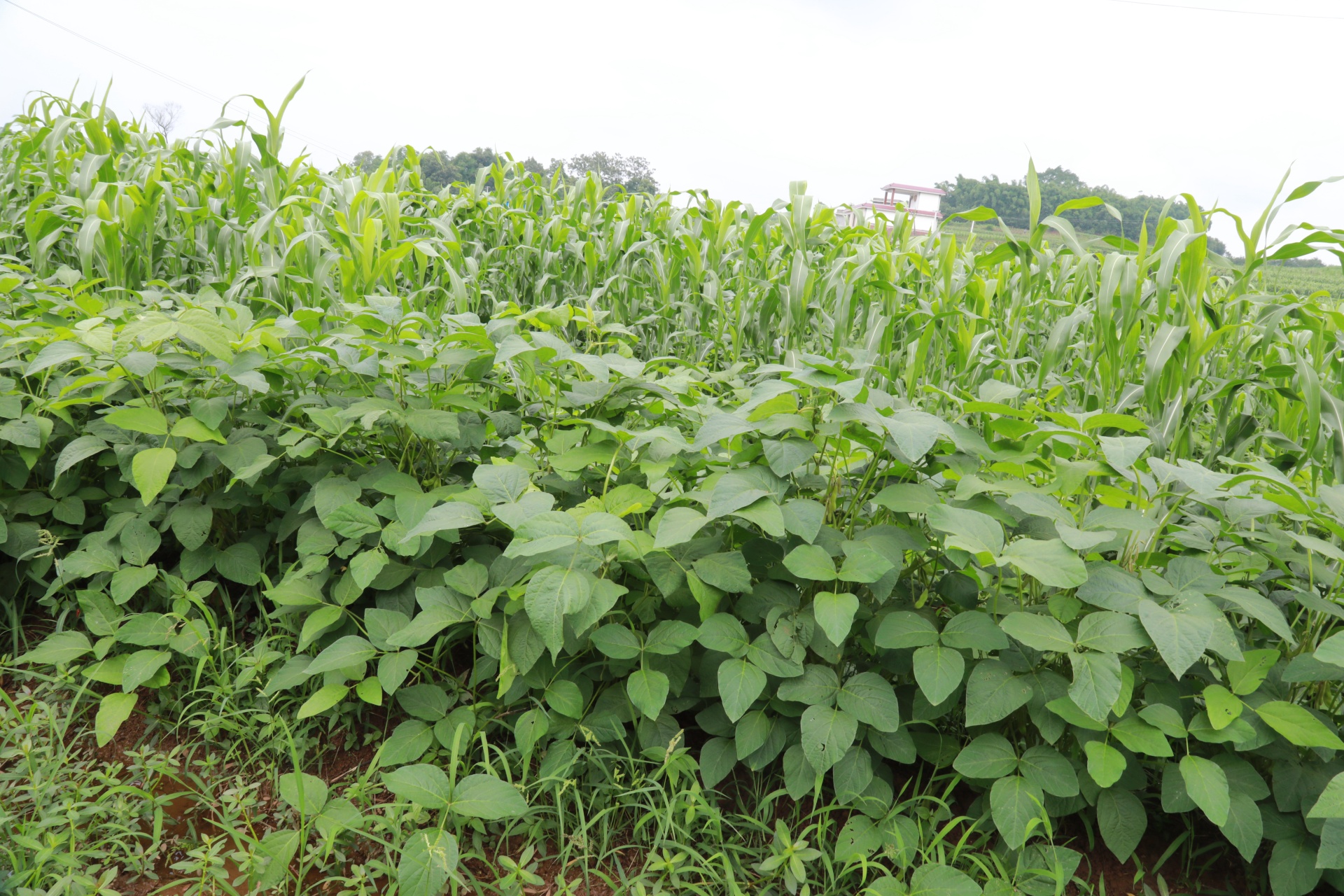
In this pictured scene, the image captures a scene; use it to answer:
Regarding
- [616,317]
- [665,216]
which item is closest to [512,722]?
[616,317]

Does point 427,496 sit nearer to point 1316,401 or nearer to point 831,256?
point 1316,401

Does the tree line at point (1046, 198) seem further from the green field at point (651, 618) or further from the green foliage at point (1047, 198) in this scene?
the green field at point (651, 618)

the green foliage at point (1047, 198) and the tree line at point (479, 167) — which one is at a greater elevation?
the green foliage at point (1047, 198)

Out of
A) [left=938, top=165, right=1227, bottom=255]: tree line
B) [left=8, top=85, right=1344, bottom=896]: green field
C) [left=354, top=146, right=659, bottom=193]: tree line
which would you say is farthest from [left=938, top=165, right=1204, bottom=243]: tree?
[left=8, top=85, right=1344, bottom=896]: green field

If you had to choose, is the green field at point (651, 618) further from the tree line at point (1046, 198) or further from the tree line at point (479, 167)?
the tree line at point (1046, 198)

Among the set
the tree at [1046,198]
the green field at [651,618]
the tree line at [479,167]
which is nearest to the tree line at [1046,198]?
the tree at [1046,198]

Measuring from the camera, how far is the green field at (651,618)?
132cm

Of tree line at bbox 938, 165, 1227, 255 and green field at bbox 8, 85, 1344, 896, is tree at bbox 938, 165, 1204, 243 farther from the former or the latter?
green field at bbox 8, 85, 1344, 896

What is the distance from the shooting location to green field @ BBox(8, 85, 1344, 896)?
1.32 meters

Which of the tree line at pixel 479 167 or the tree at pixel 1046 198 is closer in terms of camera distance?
the tree line at pixel 479 167

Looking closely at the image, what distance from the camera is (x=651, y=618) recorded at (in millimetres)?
1564

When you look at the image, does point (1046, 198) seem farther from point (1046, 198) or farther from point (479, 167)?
point (479, 167)

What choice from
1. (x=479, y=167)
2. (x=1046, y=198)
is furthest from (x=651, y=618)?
(x=1046, y=198)

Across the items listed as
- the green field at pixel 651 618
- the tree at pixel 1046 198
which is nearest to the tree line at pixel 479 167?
the green field at pixel 651 618
